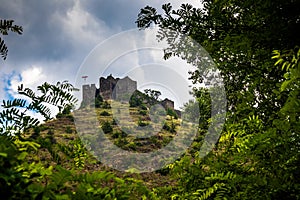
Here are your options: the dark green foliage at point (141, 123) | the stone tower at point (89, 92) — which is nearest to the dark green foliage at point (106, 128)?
the dark green foliage at point (141, 123)

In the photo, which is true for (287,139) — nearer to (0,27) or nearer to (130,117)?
(0,27)

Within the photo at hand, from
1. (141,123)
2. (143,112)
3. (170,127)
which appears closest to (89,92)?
(143,112)

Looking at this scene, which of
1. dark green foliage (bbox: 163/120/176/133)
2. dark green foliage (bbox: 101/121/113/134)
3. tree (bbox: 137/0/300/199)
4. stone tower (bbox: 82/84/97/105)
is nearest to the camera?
tree (bbox: 137/0/300/199)

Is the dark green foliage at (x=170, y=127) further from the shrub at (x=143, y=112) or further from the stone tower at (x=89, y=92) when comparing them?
the stone tower at (x=89, y=92)

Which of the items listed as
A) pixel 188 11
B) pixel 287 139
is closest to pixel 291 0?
pixel 188 11

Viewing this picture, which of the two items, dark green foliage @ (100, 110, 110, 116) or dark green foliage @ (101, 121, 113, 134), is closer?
dark green foliage @ (101, 121, 113, 134)

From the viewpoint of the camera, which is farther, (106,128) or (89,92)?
(89,92)

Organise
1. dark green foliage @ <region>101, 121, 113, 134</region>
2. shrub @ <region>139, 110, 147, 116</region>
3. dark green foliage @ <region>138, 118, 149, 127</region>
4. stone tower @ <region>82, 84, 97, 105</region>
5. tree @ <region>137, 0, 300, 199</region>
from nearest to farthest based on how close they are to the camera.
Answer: tree @ <region>137, 0, 300, 199</region> < stone tower @ <region>82, 84, 97, 105</region> < dark green foliage @ <region>101, 121, 113, 134</region> < dark green foliage @ <region>138, 118, 149, 127</region> < shrub @ <region>139, 110, 147, 116</region>

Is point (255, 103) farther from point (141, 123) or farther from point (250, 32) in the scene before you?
point (141, 123)

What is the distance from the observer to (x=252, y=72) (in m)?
2.31

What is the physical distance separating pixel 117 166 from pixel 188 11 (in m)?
10.9

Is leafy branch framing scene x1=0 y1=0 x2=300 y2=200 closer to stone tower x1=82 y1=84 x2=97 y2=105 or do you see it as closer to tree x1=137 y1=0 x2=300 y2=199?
tree x1=137 y1=0 x2=300 y2=199

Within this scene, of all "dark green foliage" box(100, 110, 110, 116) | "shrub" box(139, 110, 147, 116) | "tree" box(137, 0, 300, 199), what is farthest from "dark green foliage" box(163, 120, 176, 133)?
"tree" box(137, 0, 300, 199)

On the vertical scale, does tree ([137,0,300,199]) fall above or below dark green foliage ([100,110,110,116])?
below
